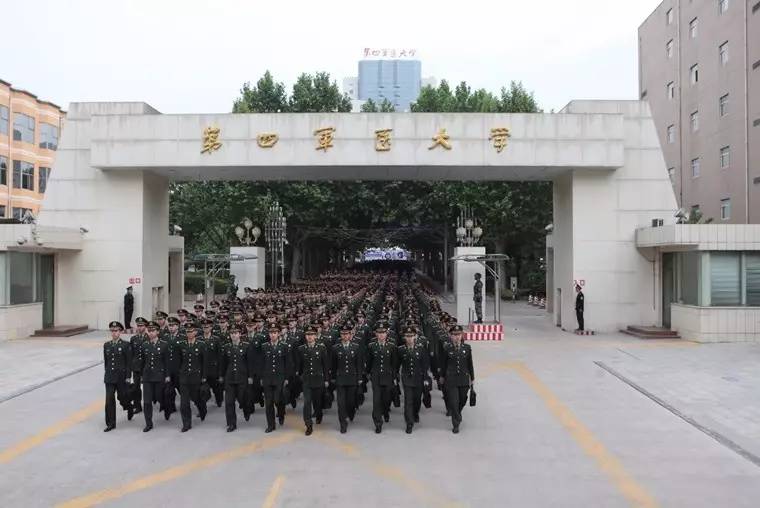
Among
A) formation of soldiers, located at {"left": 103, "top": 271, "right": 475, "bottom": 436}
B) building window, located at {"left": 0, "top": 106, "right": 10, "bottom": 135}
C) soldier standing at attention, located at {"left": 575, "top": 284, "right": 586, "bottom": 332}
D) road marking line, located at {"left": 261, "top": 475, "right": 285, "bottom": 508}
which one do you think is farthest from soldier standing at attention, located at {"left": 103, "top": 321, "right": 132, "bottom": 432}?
building window, located at {"left": 0, "top": 106, "right": 10, "bottom": 135}

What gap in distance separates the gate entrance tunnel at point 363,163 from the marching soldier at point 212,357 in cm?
1096

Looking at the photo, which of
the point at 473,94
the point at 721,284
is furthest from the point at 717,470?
the point at 473,94

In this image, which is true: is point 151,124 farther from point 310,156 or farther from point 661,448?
point 661,448

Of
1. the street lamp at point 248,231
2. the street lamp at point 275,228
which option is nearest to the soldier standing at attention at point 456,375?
the street lamp at point 248,231

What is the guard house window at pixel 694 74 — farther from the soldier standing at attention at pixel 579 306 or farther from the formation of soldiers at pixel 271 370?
the formation of soldiers at pixel 271 370

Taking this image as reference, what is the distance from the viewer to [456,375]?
8469 millimetres

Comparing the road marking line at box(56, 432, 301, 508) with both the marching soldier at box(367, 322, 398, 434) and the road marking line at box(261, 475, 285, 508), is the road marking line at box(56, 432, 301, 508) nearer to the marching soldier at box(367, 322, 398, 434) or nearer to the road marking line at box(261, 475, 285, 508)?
the road marking line at box(261, 475, 285, 508)

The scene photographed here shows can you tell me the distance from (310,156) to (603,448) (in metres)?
14.0

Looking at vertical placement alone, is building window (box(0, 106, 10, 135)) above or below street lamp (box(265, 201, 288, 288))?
above

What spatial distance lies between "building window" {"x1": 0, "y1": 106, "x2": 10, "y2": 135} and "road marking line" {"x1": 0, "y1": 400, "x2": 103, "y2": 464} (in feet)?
110

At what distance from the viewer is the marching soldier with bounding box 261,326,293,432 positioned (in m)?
8.42

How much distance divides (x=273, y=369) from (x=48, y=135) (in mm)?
40336

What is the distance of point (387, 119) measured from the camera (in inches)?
765

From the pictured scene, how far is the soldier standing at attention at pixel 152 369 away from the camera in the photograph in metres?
8.55
